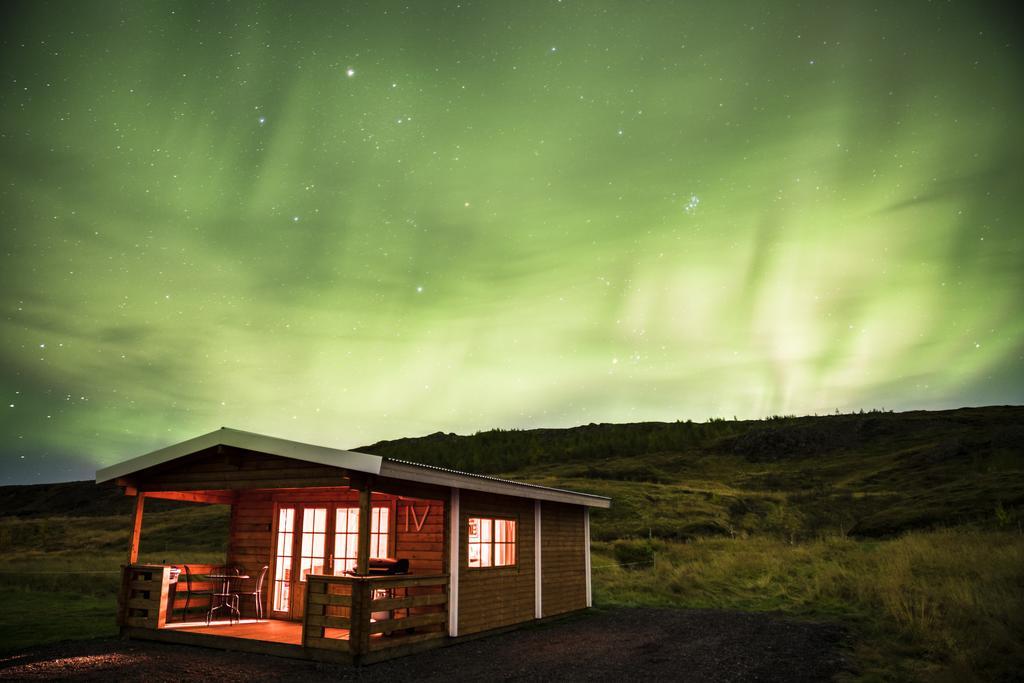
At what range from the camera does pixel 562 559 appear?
1499 cm

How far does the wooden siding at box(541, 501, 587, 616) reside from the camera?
14.2m

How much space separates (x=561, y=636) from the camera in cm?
1184

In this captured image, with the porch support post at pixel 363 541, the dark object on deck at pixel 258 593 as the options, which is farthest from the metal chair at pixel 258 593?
the porch support post at pixel 363 541

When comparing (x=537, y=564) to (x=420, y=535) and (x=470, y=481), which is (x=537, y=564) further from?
(x=470, y=481)

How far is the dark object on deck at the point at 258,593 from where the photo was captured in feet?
41.2

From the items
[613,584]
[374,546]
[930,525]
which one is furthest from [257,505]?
[930,525]

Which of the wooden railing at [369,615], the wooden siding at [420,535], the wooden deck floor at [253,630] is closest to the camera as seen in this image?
the wooden railing at [369,615]

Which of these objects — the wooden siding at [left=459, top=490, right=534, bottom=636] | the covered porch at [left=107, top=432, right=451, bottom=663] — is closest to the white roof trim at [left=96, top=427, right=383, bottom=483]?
the covered porch at [left=107, top=432, right=451, bottom=663]

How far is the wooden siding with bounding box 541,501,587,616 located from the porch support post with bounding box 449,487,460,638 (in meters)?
3.45

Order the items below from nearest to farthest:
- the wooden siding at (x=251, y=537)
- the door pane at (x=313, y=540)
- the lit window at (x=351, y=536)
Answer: the lit window at (x=351, y=536) < the door pane at (x=313, y=540) < the wooden siding at (x=251, y=537)

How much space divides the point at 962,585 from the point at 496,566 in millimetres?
8668

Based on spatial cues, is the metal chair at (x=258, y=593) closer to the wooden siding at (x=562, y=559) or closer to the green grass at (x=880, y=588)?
the wooden siding at (x=562, y=559)

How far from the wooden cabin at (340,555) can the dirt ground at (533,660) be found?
45 cm

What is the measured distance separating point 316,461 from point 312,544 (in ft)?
13.0
